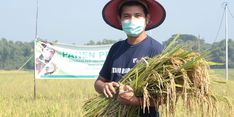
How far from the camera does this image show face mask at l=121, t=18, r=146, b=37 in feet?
9.70

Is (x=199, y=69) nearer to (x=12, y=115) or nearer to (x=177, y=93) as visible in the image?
(x=177, y=93)

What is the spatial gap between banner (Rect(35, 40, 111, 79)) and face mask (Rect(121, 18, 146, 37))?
941 centimetres

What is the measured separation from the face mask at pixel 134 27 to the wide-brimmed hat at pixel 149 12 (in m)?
0.13

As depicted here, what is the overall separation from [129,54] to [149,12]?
0.33m

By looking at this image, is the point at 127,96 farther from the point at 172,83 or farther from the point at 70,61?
the point at 70,61

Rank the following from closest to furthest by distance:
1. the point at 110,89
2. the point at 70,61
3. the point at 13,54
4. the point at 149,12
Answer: the point at 110,89
the point at 149,12
the point at 70,61
the point at 13,54

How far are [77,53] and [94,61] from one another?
0.49 metres

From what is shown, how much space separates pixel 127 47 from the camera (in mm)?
3037

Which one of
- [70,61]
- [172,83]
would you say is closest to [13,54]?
[70,61]

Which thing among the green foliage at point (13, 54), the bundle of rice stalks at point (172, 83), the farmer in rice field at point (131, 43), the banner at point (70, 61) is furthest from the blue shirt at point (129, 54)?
the green foliage at point (13, 54)

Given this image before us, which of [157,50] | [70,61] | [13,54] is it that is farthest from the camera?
[13,54]

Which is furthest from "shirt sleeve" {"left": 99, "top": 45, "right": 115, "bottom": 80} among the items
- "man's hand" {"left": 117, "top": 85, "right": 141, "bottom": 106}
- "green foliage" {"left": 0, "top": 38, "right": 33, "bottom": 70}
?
"green foliage" {"left": 0, "top": 38, "right": 33, "bottom": 70}

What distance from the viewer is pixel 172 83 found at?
262cm

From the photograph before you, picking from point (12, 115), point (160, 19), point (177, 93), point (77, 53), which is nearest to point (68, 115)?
point (12, 115)
